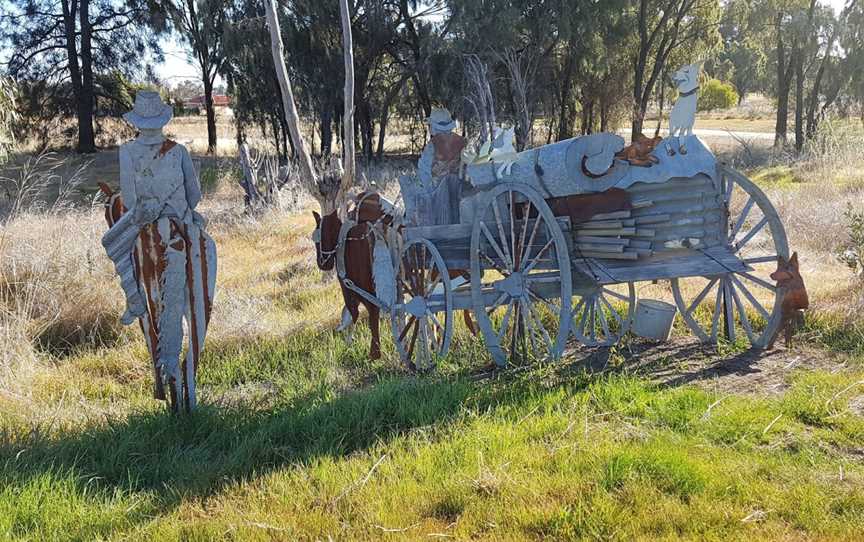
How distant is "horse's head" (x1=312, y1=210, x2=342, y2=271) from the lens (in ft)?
16.4

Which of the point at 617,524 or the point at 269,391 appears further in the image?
the point at 269,391

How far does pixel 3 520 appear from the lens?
113 inches

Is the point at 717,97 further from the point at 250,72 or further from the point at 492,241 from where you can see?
the point at 492,241

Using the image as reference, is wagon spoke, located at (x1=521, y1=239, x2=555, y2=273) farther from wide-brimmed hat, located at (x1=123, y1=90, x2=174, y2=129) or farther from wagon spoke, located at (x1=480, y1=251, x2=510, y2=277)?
wide-brimmed hat, located at (x1=123, y1=90, x2=174, y2=129)

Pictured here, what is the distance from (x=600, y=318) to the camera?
5309 mm

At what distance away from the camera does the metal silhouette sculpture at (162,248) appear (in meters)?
3.61

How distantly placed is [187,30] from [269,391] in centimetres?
2225

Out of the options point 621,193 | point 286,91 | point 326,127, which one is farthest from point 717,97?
point 621,193

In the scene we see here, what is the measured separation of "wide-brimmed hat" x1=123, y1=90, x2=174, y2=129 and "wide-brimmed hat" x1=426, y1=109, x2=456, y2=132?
6.83ft

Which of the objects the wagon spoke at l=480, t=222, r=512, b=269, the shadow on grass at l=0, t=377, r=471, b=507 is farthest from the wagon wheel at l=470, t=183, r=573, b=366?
the shadow on grass at l=0, t=377, r=471, b=507

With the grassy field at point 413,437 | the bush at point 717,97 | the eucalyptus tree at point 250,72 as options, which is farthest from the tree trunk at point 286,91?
the bush at point 717,97

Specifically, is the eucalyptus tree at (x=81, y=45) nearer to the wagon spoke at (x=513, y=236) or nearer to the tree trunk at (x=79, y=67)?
the tree trunk at (x=79, y=67)

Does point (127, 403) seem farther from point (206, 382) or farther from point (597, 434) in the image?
point (597, 434)

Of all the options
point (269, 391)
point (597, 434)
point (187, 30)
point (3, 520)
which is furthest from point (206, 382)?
point (187, 30)
